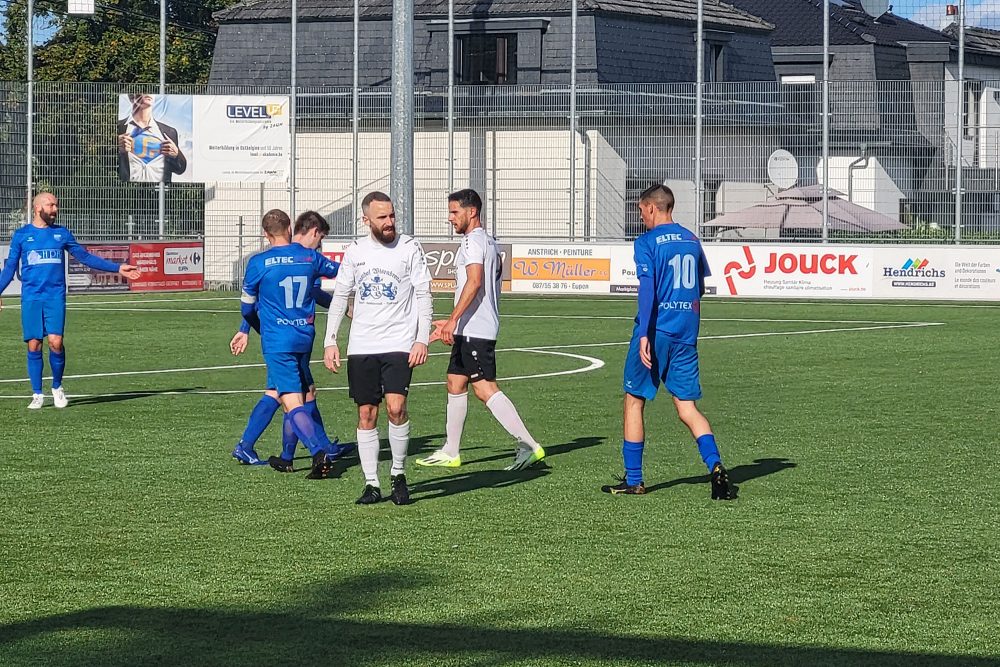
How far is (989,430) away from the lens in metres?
12.5

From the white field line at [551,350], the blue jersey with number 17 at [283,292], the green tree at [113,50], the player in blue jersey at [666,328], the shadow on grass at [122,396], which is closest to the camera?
the player in blue jersey at [666,328]

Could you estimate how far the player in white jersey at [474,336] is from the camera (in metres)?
10.3

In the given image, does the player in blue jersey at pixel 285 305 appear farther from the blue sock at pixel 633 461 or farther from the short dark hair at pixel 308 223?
the blue sock at pixel 633 461

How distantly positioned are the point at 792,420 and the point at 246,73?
35.6m

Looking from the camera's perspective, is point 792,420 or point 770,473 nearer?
point 770,473

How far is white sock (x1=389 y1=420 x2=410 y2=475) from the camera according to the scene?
9.19m

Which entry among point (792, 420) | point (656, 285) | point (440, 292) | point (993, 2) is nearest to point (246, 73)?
point (440, 292)

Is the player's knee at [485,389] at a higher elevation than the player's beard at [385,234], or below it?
below

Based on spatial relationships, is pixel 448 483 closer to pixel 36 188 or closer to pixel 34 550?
pixel 34 550

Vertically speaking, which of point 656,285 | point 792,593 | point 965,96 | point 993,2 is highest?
point 993,2

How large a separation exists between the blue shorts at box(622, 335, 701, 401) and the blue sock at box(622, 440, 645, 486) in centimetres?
29

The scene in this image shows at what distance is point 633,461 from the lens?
9.56 metres

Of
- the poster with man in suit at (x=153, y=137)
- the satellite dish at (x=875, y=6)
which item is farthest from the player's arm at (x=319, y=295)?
the satellite dish at (x=875, y=6)

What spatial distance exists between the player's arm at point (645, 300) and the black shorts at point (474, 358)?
5.42 feet
